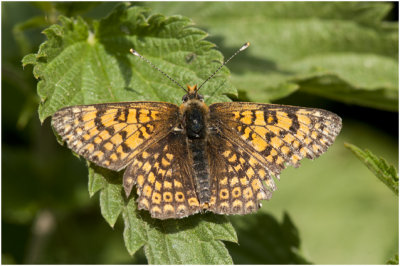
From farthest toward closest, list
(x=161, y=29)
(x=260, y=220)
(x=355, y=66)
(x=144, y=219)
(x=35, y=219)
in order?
(x=35, y=219), (x=355, y=66), (x=260, y=220), (x=161, y=29), (x=144, y=219)

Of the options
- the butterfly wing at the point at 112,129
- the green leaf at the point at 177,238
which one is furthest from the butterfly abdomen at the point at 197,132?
the green leaf at the point at 177,238

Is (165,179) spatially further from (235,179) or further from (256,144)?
(256,144)

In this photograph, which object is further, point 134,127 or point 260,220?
point 260,220

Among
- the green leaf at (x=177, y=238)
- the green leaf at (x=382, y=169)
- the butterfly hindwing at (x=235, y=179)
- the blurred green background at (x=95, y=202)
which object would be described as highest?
the green leaf at (x=382, y=169)

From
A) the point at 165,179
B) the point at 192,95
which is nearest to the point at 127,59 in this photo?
the point at 192,95

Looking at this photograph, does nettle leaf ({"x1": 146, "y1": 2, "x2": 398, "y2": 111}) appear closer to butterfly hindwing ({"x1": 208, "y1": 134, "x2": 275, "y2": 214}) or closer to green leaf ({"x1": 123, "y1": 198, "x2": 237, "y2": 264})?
butterfly hindwing ({"x1": 208, "y1": 134, "x2": 275, "y2": 214})

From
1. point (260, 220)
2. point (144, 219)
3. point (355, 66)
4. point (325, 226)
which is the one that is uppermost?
point (355, 66)

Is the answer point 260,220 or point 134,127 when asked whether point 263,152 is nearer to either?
point 134,127

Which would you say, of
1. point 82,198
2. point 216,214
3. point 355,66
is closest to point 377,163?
point 216,214

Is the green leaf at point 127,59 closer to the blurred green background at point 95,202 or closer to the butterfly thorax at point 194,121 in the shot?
the butterfly thorax at point 194,121
